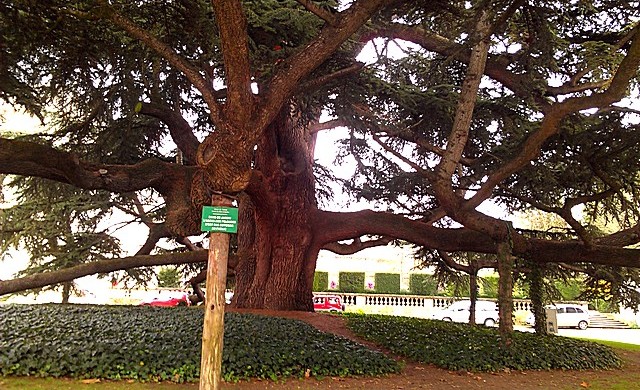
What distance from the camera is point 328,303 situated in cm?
2133

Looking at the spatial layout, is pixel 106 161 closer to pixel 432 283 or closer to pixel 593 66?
pixel 593 66

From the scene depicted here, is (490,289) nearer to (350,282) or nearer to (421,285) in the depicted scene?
(421,285)

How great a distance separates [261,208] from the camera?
10.9 metres

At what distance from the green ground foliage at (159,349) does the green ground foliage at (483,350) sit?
119 cm

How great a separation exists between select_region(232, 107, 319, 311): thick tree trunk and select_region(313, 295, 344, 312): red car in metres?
9.28

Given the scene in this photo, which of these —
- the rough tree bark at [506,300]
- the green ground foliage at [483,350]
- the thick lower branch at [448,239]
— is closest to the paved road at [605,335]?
the green ground foliage at [483,350]

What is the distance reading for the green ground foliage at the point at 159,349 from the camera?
5758 millimetres

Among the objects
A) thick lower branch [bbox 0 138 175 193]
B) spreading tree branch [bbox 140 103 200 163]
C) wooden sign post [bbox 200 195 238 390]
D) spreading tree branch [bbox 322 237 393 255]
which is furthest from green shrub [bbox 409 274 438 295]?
wooden sign post [bbox 200 195 238 390]

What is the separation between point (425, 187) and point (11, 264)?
2182 centimetres

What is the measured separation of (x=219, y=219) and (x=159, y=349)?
2350 mm

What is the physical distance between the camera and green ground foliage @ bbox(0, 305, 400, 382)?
5.76m

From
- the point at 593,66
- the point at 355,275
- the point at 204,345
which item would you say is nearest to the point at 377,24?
the point at 593,66

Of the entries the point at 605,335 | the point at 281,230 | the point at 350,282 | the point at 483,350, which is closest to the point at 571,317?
the point at 605,335

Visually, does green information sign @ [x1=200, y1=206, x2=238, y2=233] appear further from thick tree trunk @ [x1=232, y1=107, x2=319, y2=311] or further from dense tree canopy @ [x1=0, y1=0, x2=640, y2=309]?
thick tree trunk @ [x1=232, y1=107, x2=319, y2=311]
